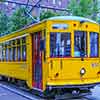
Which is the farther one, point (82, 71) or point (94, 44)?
point (94, 44)

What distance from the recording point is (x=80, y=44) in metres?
14.3

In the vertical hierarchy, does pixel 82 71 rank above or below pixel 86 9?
below

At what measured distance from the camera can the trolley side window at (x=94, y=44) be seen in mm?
14662

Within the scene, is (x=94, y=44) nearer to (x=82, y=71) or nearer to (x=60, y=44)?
(x=82, y=71)

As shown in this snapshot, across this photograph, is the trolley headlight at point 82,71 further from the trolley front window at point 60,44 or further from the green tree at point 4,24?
the green tree at point 4,24

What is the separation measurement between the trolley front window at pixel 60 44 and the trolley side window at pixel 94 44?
1.01m

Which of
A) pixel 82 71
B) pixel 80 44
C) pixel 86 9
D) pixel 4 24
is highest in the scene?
pixel 86 9

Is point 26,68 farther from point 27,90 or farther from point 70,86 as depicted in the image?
point 70,86

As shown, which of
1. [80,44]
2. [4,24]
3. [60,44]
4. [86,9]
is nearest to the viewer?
[60,44]

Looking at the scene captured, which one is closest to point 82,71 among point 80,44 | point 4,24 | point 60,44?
point 80,44

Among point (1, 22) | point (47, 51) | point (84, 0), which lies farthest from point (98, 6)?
point (47, 51)

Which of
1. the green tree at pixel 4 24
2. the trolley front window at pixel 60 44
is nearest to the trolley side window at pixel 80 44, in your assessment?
the trolley front window at pixel 60 44

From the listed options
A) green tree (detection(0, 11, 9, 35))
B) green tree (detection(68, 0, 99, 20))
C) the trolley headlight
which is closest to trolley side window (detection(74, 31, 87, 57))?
the trolley headlight

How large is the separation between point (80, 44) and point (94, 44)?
0.74 meters
